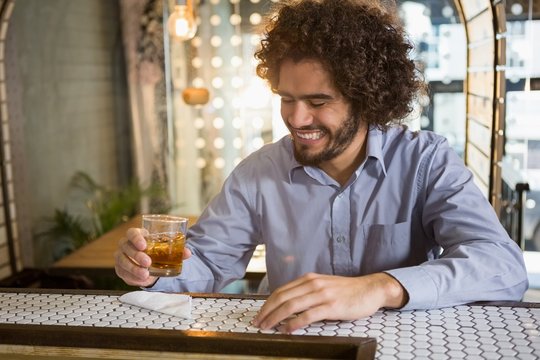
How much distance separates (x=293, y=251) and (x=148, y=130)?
4.01 metres

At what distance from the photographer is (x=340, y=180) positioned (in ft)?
7.68

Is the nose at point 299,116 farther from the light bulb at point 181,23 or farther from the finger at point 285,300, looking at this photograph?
the light bulb at point 181,23

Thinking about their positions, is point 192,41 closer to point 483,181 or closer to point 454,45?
point 454,45

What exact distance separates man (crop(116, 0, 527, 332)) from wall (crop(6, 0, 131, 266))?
10.7 feet

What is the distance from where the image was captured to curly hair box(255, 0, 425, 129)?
2.27 m

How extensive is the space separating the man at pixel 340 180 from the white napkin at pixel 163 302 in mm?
193

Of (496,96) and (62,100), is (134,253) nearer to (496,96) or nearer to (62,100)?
(496,96)

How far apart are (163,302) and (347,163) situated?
0.88m

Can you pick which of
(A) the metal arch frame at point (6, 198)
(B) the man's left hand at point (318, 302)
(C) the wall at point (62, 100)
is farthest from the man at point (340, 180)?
(C) the wall at point (62, 100)

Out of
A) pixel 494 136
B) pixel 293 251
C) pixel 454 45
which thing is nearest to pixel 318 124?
pixel 293 251

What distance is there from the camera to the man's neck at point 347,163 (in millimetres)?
2338

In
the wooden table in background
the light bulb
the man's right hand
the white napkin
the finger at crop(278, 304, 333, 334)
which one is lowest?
the wooden table in background

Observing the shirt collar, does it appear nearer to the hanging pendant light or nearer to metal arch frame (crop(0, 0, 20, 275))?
the hanging pendant light

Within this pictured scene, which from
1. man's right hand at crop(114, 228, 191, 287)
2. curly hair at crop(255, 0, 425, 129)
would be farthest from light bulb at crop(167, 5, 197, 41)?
man's right hand at crop(114, 228, 191, 287)
